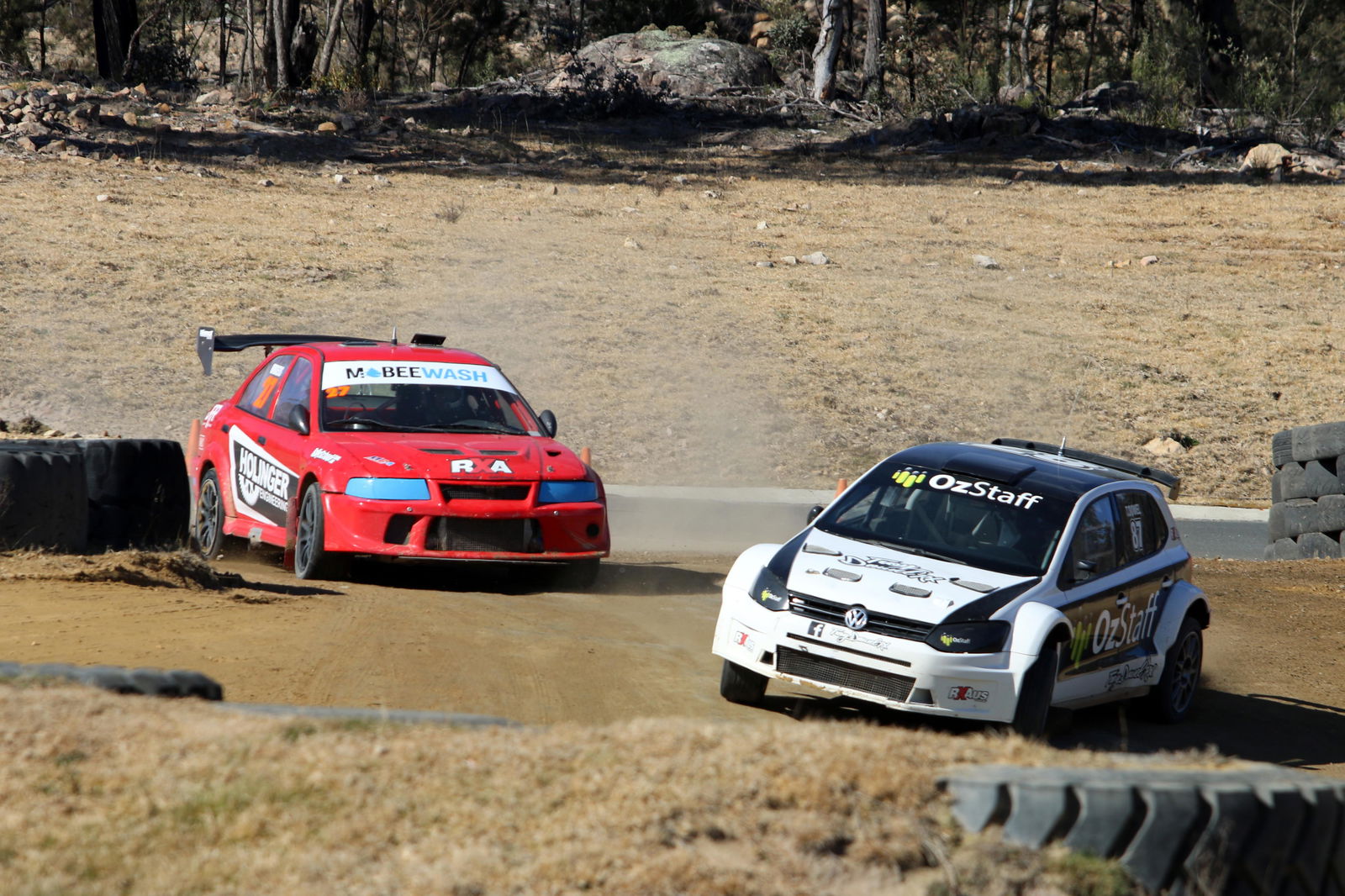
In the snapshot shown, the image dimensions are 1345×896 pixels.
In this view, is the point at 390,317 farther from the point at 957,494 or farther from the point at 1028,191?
the point at 1028,191

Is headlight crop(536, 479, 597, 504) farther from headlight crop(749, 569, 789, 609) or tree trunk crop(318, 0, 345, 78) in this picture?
tree trunk crop(318, 0, 345, 78)

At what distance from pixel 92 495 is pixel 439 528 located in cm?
221

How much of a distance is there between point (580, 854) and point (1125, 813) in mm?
1461

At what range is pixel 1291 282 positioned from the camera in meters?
28.5

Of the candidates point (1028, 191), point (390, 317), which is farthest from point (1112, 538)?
point (1028, 191)

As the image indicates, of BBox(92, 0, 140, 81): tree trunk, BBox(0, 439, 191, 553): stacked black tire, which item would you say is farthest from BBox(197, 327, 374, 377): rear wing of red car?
BBox(92, 0, 140, 81): tree trunk

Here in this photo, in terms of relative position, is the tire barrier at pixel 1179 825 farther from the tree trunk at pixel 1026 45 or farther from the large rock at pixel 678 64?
the tree trunk at pixel 1026 45

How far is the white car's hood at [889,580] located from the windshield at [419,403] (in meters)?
3.73

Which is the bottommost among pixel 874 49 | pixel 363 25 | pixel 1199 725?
pixel 1199 725

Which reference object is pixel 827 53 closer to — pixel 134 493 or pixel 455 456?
pixel 455 456

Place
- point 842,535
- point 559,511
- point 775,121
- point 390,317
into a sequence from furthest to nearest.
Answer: point 775,121 → point 390,317 → point 559,511 → point 842,535

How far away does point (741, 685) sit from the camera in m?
7.28

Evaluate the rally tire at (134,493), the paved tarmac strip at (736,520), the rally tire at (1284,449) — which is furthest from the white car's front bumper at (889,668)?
the rally tire at (1284,449)

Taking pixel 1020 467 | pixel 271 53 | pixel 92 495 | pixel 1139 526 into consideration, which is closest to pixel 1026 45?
pixel 271 53
